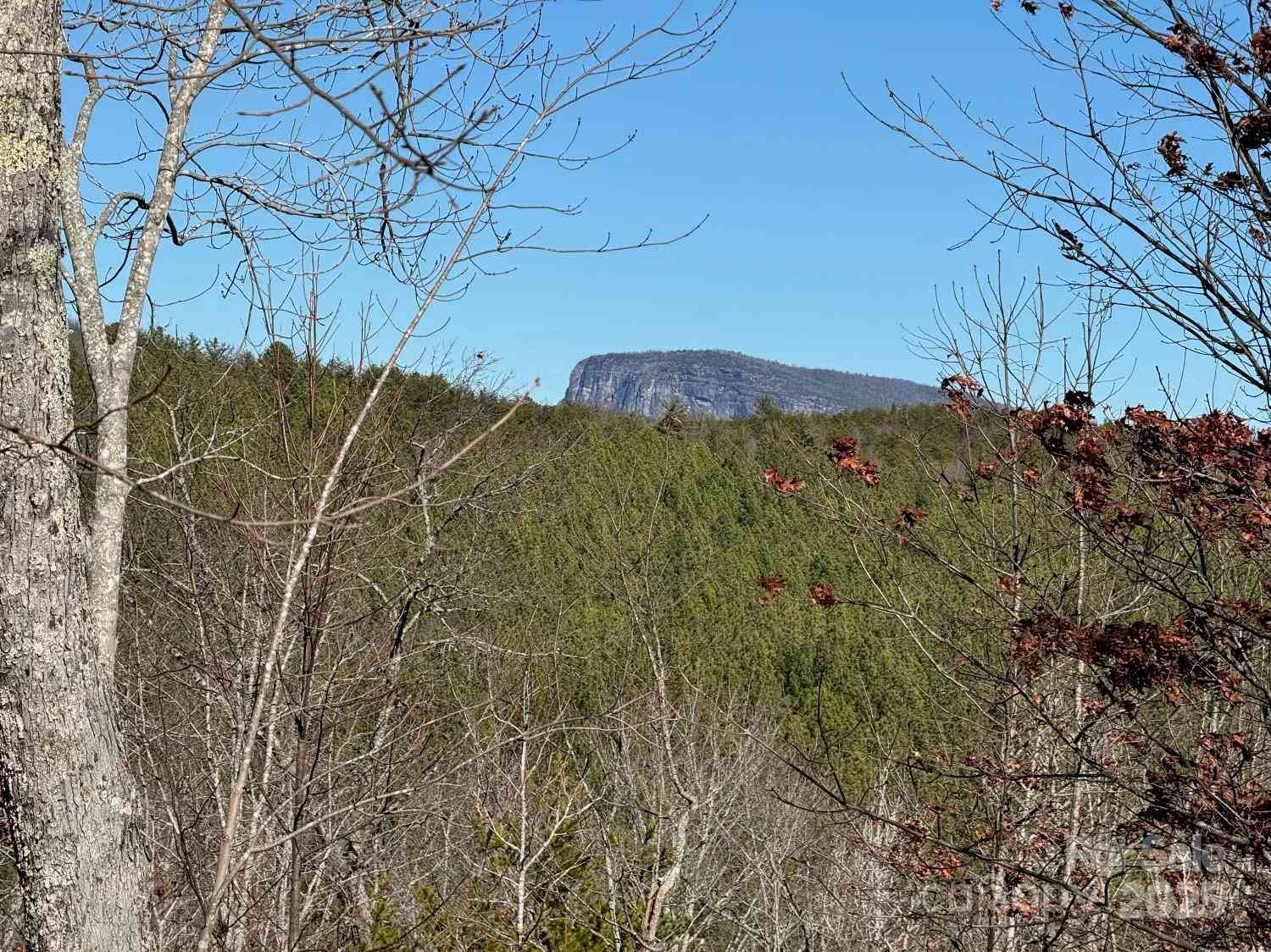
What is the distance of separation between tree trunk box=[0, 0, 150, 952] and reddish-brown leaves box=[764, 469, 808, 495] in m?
2.74

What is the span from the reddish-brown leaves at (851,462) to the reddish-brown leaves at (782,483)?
7.3 inches

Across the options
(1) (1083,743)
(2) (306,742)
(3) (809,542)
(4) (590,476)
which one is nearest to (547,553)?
(4) (590,476)

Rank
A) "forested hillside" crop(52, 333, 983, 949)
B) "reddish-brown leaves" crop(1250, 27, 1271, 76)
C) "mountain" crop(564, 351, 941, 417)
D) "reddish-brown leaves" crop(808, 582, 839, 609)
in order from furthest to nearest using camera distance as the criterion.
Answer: "mountain" crop(564, 351, 941, 417) → "reddish-brown leaves" crop(808, 582, 839, 609) → "forested hillside" crop(52, 333, 983, 949) → "reddish-brown leaves" crop(1250, 27, 1271, 76)

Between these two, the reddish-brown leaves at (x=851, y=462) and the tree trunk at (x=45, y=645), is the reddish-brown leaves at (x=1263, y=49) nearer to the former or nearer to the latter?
the reddish-brown leaves at (x=851, y=462)

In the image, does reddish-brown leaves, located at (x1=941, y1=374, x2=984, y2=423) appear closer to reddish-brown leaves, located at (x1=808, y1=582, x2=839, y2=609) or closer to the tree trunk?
reddish-brown leaves, located at (x1=808, y1=582, x2=839, y2=609)

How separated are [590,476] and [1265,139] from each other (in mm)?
18031

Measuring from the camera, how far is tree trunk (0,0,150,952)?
8.85 ft

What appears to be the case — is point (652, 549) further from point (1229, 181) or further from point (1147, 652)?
point (1229, 181)

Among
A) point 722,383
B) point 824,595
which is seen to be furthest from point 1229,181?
A: point 722,383

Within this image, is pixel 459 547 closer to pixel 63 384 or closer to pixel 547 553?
pixel 547 553

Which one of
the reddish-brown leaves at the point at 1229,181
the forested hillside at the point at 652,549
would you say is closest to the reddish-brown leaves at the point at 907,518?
the reddish-brown leaves at the point at 1229,181

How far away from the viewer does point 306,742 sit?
3.52 m

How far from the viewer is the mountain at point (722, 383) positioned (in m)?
99.9

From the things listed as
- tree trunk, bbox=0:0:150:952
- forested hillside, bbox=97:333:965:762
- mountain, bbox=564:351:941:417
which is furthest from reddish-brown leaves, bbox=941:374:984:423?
mountain, bbox=564:351:941:417
